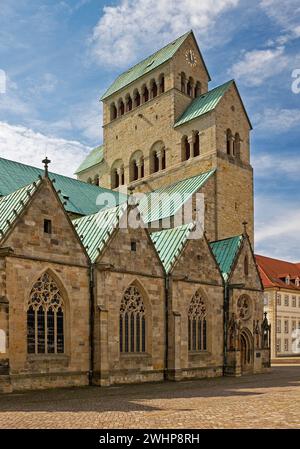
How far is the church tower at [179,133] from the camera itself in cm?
4947

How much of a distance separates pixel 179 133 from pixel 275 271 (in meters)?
26.8

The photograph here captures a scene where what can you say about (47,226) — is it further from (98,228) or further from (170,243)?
(170,243)

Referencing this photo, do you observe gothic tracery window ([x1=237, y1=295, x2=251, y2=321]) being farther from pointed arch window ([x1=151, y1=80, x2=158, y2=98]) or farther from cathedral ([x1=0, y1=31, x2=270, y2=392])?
pointed arch window ([x1=151, y1=80, x2=158, y2=98])

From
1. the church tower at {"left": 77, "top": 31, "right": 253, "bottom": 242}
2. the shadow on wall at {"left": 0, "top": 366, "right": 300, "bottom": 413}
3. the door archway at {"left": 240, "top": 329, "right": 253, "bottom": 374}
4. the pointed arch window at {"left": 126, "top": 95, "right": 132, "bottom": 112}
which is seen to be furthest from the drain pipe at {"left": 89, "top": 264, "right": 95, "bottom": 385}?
the pointed arch window at {"left": 126, "top": 95, "right": 132, "bottom": 112}

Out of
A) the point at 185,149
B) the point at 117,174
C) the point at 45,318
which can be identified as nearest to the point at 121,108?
the point at 117,174

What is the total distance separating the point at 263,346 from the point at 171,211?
12.5m

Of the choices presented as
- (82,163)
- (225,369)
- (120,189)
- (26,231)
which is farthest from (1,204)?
(82,163)

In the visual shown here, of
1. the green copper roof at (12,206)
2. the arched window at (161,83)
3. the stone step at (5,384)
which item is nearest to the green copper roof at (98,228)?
the green copper roof at (12,206)

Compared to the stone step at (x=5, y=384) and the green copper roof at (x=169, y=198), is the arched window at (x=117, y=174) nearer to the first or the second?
the green copper roof at (x=169, y=198)

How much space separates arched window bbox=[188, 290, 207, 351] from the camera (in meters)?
32.3

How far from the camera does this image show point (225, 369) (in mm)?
33938

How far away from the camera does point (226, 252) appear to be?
3769cm

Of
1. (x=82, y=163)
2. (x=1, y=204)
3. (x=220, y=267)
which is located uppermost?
(x=82, y=163)

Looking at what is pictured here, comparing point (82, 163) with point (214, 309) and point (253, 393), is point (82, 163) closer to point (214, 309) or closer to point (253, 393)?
point (214, 309)
